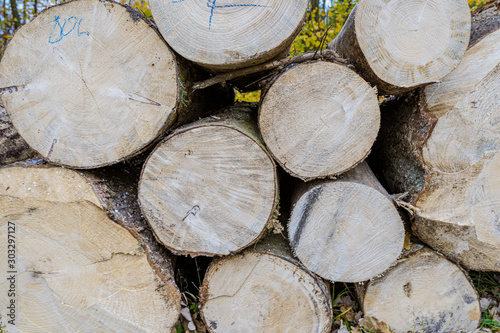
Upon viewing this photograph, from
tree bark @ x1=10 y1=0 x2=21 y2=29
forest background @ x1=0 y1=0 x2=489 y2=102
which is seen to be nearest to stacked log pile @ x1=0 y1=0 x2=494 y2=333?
forest background @ x1=0 y1=0 x2=489 y2=102

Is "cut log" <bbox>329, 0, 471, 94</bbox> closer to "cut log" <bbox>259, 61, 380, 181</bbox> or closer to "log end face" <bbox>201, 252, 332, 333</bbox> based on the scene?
"cut log" <bbox>259, 61, 380, 181</bbox>

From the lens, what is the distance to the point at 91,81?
5.48ft

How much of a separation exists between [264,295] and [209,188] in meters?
0.69

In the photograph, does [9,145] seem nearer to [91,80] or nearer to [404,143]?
[91,80]

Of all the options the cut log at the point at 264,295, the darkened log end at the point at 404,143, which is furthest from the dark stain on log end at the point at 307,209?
the darkened log end at the point at 404,143

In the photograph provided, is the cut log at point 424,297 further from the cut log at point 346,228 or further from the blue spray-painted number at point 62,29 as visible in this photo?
the blue spray-painted number at point 62,29

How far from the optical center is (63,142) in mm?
1739

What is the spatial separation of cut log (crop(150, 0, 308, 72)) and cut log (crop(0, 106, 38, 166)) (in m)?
1.31

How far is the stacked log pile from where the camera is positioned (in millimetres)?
1642

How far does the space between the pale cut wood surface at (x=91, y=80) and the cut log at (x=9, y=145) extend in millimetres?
503

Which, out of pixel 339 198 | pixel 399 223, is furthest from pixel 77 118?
pixel 399 223

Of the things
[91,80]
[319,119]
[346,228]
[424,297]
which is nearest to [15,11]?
[91,80]

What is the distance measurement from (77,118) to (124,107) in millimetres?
254

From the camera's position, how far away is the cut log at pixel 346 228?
176 centimetres
